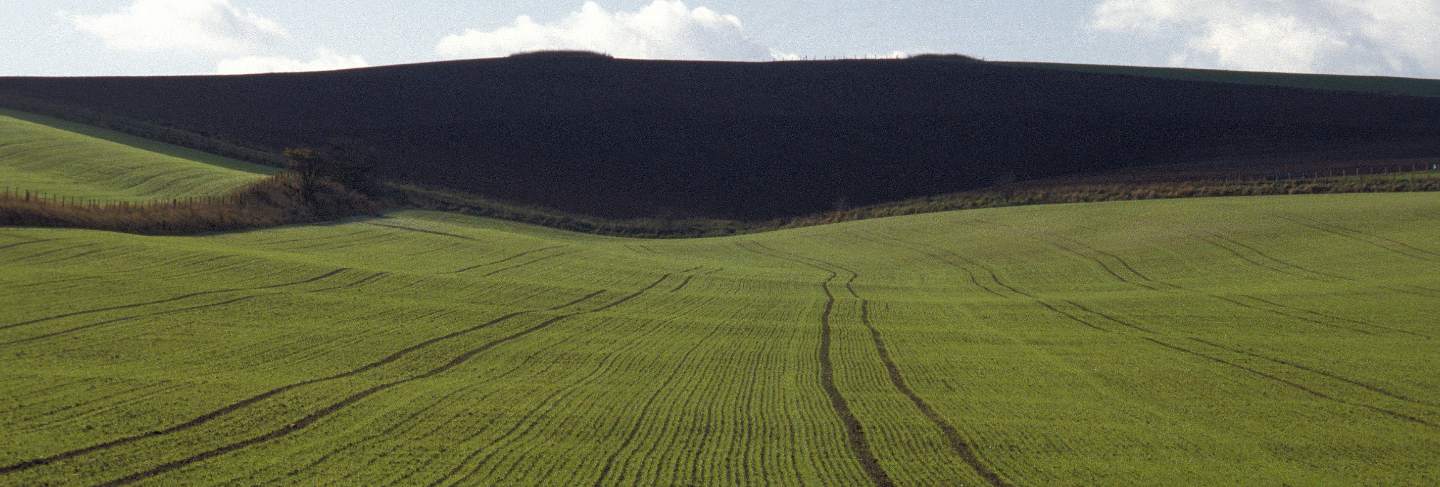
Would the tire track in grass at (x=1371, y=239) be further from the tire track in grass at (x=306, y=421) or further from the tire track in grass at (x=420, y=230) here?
the tire track in grass at (x=420, y=230)

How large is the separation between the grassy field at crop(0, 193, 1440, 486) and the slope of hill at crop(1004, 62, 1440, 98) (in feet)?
136

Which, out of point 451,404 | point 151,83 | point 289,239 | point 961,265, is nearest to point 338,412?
point 451,404

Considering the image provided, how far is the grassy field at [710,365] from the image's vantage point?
39.5 ft

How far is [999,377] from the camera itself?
1830 cm

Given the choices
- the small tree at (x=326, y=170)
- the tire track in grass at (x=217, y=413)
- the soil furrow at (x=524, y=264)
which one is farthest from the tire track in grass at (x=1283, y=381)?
the small tree at (x=326, y=170)

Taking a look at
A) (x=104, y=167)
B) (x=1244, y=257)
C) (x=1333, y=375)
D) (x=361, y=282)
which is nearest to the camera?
(x=1333, y=375)

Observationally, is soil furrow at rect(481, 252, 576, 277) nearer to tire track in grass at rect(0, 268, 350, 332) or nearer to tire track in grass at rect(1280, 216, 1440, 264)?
tire track in grass at rect(0, 268, 350, 332)

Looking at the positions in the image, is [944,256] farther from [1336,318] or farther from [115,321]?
[115,321]

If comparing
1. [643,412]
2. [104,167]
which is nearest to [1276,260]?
[643,412]

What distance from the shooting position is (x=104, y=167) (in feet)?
148

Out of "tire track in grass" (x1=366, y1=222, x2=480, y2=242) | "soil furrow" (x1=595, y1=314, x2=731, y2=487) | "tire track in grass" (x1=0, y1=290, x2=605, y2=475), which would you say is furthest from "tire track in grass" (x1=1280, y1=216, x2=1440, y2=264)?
"tire track in grass" (x1=366, y1=222, x2=480, y2=242)

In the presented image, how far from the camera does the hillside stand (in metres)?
60.0

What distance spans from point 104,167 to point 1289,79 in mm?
73092

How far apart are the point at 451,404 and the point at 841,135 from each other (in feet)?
183
